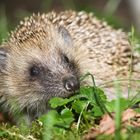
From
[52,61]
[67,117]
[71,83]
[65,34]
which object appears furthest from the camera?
[65,34]

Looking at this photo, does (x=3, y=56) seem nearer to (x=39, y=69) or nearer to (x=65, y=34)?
(x=39, y=69)

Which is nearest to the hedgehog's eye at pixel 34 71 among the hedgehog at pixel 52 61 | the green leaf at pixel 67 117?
the hedgehog at pixel 52 61

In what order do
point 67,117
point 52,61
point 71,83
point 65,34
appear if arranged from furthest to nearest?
point 65,34
point 52,61
point 71,83
point 67,117

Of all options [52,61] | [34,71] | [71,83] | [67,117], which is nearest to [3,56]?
[34,71]

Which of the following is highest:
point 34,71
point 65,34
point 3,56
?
point 65,34

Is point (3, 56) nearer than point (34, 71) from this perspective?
No

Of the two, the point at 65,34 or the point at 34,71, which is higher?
the point at 65,34

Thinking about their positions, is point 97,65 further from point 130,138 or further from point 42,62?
point 130,138

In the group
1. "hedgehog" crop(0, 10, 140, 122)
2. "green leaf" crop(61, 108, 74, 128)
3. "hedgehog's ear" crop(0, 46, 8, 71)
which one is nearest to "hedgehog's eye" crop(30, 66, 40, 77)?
"hedgehog" crop(0, 10, 140, 122)

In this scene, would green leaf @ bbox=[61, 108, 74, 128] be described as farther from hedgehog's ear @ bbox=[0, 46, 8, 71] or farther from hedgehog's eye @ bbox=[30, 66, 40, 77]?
hedgehog's ear @ bbox=[0, 46, 8, 71]
